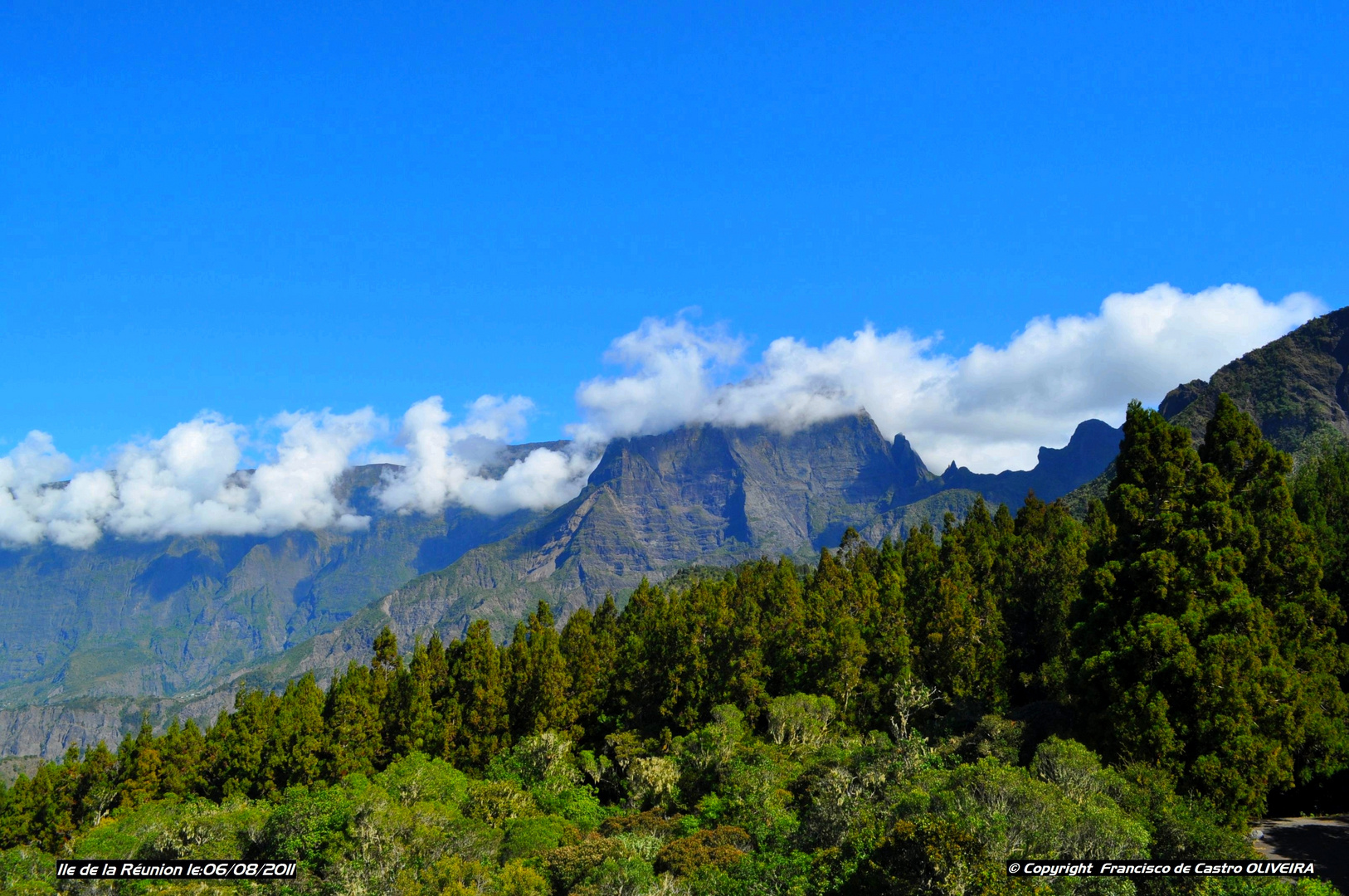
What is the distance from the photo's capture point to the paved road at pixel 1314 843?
3177 cm

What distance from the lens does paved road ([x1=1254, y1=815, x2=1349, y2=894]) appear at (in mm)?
31766

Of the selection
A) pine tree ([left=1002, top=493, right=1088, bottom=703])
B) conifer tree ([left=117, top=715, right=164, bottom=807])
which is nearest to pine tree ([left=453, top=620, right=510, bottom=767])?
conifer tree ([left=117, top=715, right=164, bottom=807])

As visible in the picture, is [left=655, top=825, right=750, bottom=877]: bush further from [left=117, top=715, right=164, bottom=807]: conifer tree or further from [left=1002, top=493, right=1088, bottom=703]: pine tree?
[left=117, top=715, right=164, bottom=807]: conifer tree

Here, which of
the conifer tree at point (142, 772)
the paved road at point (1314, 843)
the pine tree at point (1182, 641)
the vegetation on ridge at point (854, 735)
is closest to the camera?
the vegetation on ridge at point (854, 735)

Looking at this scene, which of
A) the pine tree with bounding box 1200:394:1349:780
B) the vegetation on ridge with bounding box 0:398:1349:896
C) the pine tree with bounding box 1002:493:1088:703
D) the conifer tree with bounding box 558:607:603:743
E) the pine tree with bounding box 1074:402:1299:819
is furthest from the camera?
the conifer tree with bounding box 558:607:603:743

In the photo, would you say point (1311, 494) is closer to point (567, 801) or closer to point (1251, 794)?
point (1251, 794)

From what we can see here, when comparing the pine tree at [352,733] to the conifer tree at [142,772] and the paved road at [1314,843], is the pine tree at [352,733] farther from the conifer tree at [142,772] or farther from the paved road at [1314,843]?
the paved road at [1314,843]

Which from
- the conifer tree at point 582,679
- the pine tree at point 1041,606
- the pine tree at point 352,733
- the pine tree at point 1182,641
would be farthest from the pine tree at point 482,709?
the pine tree at point 1182,641

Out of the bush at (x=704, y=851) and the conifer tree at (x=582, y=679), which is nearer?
the bush at (x=704, y=851)

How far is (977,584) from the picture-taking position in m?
74.3

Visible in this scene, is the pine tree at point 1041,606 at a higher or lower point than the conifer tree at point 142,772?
higher

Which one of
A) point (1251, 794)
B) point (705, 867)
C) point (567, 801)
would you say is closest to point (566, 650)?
point (567, 801)

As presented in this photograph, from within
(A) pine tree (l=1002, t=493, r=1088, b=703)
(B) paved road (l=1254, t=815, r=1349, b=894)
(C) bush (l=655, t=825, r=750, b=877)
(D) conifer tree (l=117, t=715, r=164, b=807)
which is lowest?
(B) paved road (l=1254, t=815, r=1349, b=894)

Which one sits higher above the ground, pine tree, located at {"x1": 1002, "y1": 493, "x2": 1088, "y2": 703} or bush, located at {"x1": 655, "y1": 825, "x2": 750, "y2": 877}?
pine tree, located at {"x1": 1002, "y1": 493, "x2": 1088, "y2": 703}
